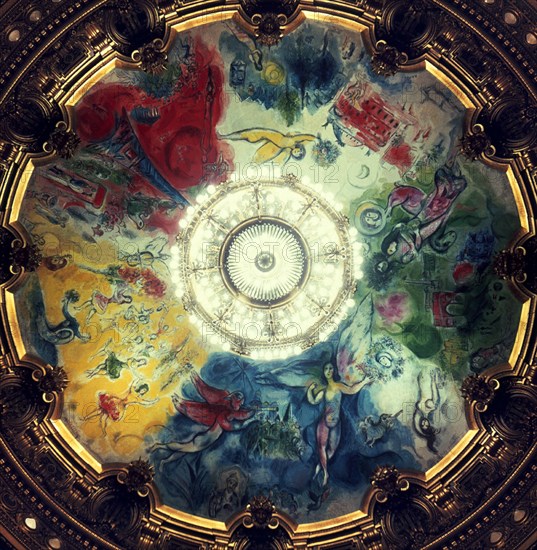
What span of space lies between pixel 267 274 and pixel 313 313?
1.41 meters

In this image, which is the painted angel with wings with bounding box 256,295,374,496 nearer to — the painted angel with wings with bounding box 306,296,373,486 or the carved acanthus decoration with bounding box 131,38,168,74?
the painted angel with wings with bounding box 306,296,373,486

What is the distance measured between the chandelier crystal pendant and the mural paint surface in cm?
32

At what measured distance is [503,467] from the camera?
1752 cm

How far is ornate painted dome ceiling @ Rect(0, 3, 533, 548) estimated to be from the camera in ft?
57.7

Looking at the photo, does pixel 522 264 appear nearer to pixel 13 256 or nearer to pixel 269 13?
pixel 269 13

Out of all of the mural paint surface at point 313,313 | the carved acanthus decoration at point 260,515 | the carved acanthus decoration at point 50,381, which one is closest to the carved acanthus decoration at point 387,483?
the mural paint surface at point 313,313

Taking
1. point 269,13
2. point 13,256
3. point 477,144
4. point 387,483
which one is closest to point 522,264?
point 477,144

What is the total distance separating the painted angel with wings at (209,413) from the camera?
19594 mm

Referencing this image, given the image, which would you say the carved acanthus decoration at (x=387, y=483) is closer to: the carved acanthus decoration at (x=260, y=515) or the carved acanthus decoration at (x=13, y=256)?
the carved acanthus decoration at (x=260, y=515)

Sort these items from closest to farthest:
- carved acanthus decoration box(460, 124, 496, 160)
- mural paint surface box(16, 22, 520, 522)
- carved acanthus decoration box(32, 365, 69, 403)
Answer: carved acanthus decoration box(460, 124, 496, 160), mural paint surface box(16, 22, 520, 522), carved acanthus decoration box(32, 365, 69, 403)

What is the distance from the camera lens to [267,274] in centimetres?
2072

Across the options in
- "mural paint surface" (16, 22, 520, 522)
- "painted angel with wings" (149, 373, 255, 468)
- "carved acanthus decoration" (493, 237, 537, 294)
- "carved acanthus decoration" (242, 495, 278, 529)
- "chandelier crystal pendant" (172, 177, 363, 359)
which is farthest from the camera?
"chandelier crystal pendant" (172, 177, 363, 359)

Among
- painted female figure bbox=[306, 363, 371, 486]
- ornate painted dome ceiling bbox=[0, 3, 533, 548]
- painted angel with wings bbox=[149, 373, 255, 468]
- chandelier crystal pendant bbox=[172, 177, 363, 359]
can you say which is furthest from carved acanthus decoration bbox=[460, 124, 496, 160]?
painted angel with wings bbox=[149, 373, 255, 468]

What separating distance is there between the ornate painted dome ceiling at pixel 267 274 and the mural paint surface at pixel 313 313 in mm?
45
